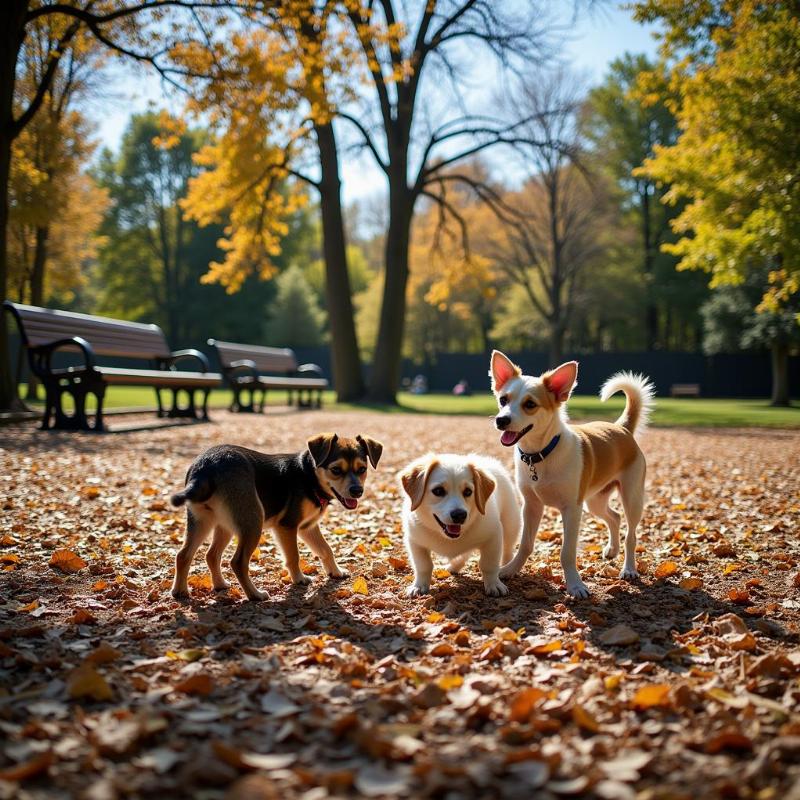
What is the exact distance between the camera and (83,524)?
5.32 m

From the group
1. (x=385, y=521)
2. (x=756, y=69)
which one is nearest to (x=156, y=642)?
(x=385, y=521)

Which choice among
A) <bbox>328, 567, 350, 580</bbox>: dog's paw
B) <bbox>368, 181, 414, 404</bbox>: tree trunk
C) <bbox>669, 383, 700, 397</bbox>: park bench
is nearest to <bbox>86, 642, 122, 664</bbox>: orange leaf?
<bbox>328, 567, 350, 580</bbox>: dog's paw

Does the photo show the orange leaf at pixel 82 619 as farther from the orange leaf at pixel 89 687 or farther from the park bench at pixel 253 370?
the park bench at pixel 253 370

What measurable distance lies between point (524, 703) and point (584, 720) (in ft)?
0.69

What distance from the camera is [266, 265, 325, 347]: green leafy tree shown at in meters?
48.6

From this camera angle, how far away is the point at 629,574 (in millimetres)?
4328

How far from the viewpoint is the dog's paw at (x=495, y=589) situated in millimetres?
3945

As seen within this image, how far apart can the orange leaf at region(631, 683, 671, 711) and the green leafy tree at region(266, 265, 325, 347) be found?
1852 inches

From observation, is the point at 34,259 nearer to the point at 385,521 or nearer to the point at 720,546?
the point at 385,521

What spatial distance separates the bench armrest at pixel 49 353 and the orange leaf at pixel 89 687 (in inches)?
341

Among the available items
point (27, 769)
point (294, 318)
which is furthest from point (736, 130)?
point (294, 318)

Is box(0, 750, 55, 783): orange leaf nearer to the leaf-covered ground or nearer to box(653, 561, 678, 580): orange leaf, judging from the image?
the leaf-covered ground

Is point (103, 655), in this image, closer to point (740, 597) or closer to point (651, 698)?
point (651, 698)

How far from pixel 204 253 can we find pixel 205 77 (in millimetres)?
40283
